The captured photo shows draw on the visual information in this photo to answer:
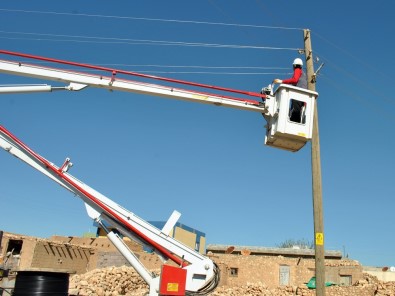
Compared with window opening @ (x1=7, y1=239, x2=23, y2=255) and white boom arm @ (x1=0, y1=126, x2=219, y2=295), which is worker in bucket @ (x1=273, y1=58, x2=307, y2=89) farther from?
window opening @ (x1=7, y1=239, x2=23, y2=255)

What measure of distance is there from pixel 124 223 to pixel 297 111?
13.9 feet

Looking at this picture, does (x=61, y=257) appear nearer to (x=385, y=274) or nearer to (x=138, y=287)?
(x=138, y=287)

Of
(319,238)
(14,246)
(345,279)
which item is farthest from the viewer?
(345,279)

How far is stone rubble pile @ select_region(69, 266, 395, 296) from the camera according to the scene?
73.5ft

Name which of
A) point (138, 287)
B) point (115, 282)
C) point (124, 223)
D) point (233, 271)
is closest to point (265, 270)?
point (233, 271)

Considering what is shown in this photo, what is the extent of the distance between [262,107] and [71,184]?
4269 millimetres

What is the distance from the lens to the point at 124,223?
9117 mm

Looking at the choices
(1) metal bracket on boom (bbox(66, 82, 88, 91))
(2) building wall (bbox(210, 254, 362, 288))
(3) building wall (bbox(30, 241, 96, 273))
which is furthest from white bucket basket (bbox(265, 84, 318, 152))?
(2) building wall (bbox(210, 254, 362, 288))

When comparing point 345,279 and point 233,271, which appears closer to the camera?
point 345,279

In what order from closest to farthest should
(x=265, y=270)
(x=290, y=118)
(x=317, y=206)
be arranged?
(x=290, y=118), (x=317, y=206), (x=265, y=270)

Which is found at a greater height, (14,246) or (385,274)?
(385,274)

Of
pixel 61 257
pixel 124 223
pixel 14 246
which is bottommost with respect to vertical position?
pixel 124 223

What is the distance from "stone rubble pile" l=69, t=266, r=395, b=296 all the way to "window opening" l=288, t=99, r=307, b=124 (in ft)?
50.7

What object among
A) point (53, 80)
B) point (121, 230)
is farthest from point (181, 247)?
point (53, 80)
